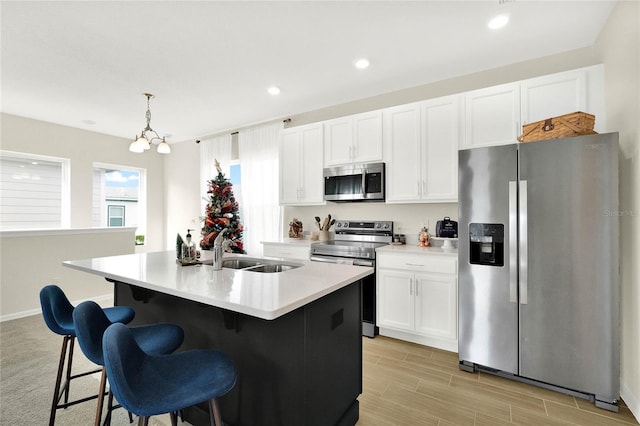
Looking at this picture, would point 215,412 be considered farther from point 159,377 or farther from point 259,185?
point 259,185

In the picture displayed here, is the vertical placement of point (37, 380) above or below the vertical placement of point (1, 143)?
below

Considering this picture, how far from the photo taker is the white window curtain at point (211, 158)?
A: 526 cm

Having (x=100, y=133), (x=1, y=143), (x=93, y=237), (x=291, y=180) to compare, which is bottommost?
(x=93, y=237)

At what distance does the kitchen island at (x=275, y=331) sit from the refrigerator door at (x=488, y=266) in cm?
107

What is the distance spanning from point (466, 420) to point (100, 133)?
653cm

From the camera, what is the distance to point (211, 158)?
216 inches

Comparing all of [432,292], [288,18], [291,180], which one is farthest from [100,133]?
[432,292]

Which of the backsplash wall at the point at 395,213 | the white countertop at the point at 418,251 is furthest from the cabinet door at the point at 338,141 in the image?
the white countertop at the point at 418,251

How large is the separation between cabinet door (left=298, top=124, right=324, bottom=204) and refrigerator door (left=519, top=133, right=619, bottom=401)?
2.23 meters

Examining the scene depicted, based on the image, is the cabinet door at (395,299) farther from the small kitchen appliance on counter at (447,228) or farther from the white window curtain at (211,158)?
the white window curtain at (211,158)

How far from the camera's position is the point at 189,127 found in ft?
16.9

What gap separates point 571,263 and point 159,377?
2561 millimetres

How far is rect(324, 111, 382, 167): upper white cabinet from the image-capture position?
3451mm

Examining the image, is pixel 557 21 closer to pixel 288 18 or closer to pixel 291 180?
pixel 288 18
